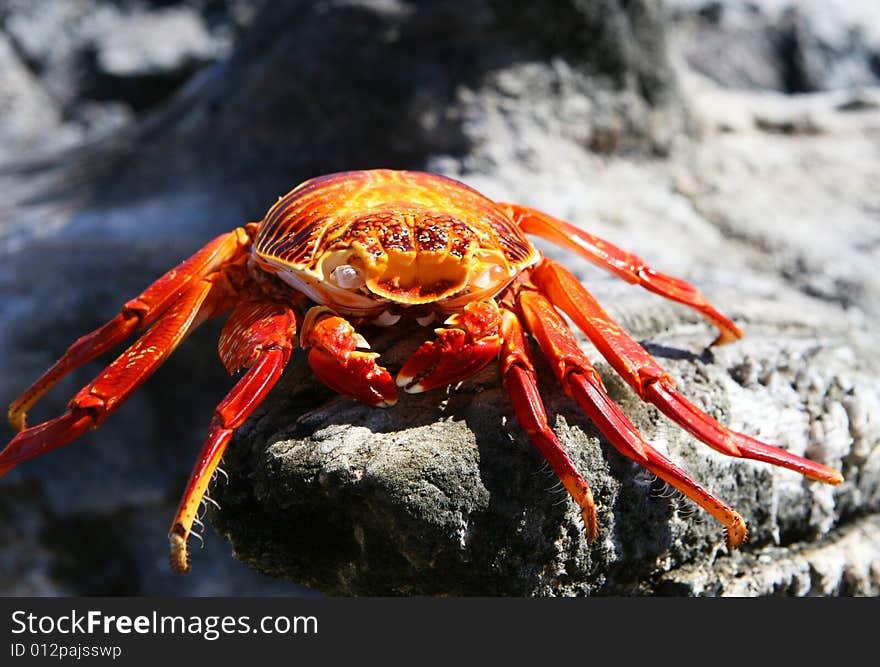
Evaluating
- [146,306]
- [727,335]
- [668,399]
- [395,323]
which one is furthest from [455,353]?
[727,335]

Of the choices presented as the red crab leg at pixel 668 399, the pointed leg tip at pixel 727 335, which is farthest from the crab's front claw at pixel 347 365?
the pointed leg tip at pixel 727 335

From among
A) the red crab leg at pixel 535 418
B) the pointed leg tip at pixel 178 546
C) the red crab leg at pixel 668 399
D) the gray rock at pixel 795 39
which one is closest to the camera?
the pointed leg tip at pixel 178 546

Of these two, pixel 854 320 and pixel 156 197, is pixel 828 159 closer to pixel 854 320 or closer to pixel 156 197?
pixel 854 320

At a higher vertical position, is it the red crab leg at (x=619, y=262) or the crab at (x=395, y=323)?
the crab at (x=395, y=323)

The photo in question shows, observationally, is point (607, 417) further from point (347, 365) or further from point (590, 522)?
point (347, 365)

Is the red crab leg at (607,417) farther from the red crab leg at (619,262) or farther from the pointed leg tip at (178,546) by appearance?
the pointed leg tip at (178,546)

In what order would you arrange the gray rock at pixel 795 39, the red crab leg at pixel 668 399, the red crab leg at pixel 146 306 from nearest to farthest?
the red crab leg at pixel 668 399 → the red crab leg at pixel 146 306 → the gray rock at pixel 795 39

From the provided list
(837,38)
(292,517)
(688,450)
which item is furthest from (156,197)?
(837,38)

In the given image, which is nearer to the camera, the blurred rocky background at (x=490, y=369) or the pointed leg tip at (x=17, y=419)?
the blurred rocky background at (x=490, y=369)
